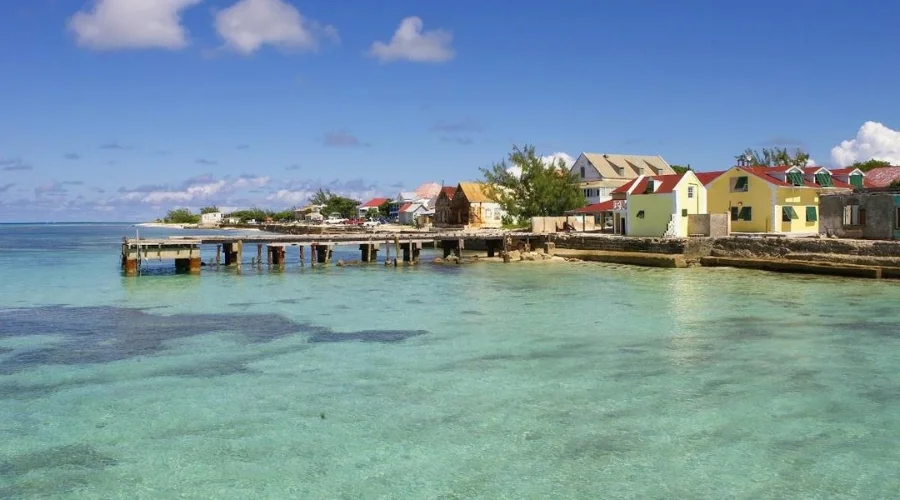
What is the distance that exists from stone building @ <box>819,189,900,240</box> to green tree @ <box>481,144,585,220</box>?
27594 mm

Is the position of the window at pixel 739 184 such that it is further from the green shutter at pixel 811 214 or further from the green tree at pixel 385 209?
the green tree at pixel 385 209

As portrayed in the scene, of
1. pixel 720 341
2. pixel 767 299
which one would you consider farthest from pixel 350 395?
pixel 767 299

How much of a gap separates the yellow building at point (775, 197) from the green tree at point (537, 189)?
63.9 feet

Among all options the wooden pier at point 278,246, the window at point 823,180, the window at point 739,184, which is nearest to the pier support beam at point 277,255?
A: the wooden pier at point 278,246

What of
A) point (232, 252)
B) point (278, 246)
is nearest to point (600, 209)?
point (278, 246)

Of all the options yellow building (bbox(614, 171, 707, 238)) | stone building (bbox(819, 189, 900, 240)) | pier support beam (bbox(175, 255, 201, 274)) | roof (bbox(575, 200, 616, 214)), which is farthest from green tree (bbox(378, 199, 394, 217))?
stone building (bbox(819, 189, 900, 240))

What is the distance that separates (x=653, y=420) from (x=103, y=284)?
104 feet

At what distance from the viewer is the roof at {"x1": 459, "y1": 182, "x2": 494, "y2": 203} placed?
250 feet

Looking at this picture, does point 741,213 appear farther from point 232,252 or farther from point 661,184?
point 232,252

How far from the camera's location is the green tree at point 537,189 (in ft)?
215

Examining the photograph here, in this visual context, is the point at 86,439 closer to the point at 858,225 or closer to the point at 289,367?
the point at 289,367

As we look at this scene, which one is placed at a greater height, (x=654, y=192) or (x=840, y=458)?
(x=654, y=192)

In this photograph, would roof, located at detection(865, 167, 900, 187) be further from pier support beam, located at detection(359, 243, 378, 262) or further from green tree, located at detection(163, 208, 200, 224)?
green tree, located at detection(163, 208, 200, 224)

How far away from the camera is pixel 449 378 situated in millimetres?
15492
